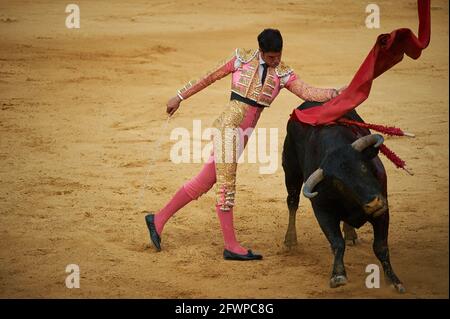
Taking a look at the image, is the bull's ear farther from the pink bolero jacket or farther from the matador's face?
the matador's face

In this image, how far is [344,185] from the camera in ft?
15.4

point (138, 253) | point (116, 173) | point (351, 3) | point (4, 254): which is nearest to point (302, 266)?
point (138, 253)

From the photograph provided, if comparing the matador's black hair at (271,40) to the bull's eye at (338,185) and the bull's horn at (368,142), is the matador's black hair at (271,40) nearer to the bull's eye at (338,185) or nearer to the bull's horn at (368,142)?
the bull's horn at (368,142)

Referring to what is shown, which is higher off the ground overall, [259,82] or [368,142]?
[259,82]

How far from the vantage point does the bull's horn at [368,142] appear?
4707 mm

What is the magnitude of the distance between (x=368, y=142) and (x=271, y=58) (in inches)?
34.6

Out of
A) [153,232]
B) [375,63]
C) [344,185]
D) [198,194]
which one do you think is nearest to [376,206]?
[344,185]

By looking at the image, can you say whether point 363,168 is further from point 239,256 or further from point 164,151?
point 164,151

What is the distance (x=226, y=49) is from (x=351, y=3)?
363 centimetres

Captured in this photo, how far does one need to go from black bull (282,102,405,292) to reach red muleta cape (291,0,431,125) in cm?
10

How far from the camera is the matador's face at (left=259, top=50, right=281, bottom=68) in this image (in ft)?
16.9

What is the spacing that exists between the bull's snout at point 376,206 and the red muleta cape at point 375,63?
0.75 metres

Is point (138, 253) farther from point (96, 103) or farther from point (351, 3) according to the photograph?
point (351, 3)

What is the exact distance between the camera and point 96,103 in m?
9.45
